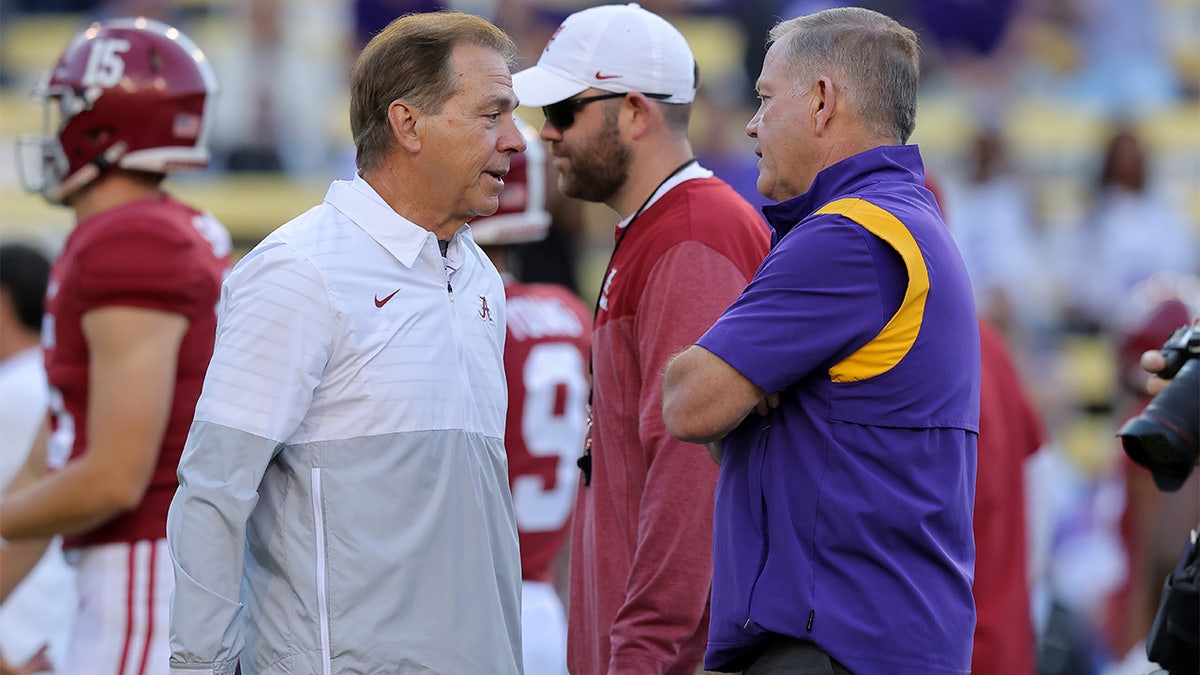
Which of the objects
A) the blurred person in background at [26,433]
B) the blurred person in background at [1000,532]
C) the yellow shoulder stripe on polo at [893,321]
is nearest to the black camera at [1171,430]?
the yellow shoulder stripe on polo at [893,321]

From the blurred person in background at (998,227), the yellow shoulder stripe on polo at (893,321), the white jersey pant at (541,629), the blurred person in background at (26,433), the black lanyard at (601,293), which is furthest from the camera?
the blurred person in background at (998,227)

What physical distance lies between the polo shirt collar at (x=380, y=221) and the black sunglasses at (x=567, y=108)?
873 millimetres

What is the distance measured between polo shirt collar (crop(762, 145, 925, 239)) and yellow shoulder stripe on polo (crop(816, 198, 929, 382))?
6.5 inches

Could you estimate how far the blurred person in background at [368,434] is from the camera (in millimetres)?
3037

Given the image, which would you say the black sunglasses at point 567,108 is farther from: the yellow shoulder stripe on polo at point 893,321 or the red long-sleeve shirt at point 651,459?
the yellow shoulder stripe on polo at point 893,321

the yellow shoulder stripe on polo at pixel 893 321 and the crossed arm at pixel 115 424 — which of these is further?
the crossed arm at pixel 115 424

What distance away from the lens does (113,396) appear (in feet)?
13.8

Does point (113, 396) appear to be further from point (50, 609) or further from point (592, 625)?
point (50, 609)

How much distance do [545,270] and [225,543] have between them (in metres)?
6.41

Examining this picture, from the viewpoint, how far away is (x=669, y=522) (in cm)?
365

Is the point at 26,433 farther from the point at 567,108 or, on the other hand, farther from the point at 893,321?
the point at 893,321

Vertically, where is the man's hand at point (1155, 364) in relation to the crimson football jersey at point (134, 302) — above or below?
above

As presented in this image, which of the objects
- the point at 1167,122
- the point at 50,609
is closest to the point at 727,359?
the point at 50,609

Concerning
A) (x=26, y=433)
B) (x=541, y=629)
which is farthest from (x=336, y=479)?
(x=26, y=433)
